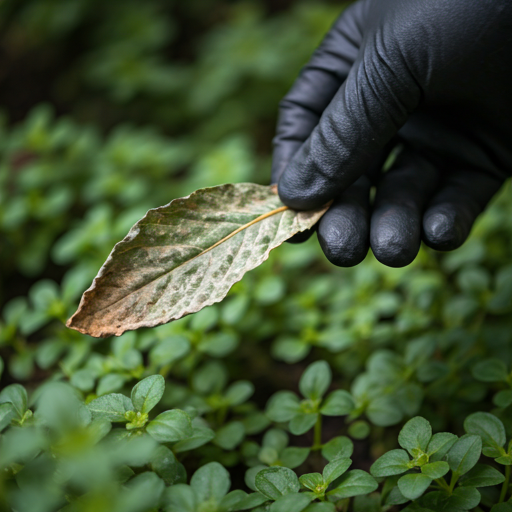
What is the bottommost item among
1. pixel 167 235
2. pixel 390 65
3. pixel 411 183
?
pixel 411 183

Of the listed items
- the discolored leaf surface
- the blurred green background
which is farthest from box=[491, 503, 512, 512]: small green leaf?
the blurred green background

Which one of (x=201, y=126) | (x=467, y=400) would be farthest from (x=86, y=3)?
(x=467, y=400)

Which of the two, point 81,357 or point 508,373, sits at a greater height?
point 81,357

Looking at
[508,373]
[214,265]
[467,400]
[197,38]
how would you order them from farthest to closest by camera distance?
[197,38], [467,400], [508,373], [214,265]

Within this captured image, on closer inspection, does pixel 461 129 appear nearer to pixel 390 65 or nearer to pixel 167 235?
pixel 390 65

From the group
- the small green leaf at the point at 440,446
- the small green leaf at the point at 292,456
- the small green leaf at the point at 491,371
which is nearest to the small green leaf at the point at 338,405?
the small green leaf at the point at 292,456

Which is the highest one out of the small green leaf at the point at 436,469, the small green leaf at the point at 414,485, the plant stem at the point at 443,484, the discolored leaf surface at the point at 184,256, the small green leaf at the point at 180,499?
the discolored leaf surface at the point at 184,256

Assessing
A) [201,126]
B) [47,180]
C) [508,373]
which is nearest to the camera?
[508,373]

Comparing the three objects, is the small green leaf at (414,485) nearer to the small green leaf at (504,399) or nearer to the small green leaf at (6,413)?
the small green leaf at (504,399)
